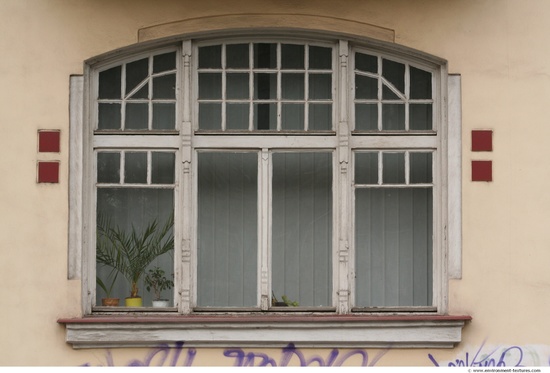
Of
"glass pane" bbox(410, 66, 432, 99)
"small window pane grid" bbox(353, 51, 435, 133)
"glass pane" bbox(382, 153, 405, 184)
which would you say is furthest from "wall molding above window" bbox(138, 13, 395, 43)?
"glass pane" bbox(382, 153, 405, 184)

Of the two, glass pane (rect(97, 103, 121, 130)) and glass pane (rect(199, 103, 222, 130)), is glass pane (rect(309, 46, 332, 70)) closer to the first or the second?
glass pane (rect(199, 103, 222, 130))

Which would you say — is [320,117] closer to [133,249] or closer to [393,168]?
[393,168]

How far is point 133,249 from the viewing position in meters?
11.1

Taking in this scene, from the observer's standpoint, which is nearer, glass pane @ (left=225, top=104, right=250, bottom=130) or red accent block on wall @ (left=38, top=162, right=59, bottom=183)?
red accent block on wall @ (left=38, top=162, right=59, bottom=183)

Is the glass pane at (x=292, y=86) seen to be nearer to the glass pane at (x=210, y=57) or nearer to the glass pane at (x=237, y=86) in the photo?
the glass pane at (x=237, y=86)

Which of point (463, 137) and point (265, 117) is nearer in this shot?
point (463, 137)

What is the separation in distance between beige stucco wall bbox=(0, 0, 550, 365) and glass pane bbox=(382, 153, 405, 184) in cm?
55

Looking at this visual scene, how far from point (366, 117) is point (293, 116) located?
0.61 metres

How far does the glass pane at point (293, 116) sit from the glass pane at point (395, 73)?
751 mm

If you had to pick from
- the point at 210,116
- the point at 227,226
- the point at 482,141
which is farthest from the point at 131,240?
the point at 482,141

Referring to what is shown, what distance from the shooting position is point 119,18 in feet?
35.8

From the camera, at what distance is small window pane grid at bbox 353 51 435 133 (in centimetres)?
1107

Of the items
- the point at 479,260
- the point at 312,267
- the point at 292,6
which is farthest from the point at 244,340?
the point at 292,6

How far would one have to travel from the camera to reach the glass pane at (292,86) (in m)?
11.1
